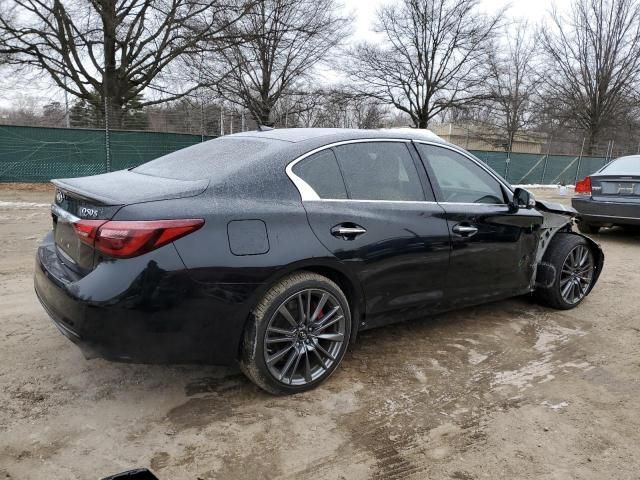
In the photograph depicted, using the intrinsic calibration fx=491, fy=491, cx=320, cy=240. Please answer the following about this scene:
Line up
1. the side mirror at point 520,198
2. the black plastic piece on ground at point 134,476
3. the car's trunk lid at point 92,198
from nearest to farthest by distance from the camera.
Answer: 1. the black plastic piece on ground at point 134,476
2. the car's trunk lid at point 92,198
3. the side mirror at point 520,198

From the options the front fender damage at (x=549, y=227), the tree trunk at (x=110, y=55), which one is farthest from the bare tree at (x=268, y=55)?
the front fender damage at (x=549, y=227)

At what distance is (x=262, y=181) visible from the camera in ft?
8.95

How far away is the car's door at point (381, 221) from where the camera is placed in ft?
9.53

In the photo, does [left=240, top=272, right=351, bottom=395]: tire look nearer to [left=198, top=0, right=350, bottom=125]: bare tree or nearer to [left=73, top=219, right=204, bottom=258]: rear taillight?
[left=73, top=219, right=204, bottom=258]: rear taillight

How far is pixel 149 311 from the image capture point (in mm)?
2367

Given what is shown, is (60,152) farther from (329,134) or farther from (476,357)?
(476,357)

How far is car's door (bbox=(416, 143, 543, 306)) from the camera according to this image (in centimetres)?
352

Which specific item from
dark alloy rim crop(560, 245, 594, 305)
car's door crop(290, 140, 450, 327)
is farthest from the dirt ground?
dark alloy rim crop(560, 245, 594, 305)

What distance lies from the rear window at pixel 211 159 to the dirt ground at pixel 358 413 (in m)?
1.27

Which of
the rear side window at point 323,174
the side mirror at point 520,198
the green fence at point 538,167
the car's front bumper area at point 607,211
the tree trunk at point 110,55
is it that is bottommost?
the car's front bumper area at point 607,211

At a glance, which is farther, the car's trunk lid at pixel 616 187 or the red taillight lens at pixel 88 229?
the car's trunk lid at pixel 616 187

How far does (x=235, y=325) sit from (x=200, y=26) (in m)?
19.4

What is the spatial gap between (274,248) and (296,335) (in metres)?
0.56

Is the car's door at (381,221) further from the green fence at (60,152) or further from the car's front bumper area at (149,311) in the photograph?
the green fence at (60,152)
